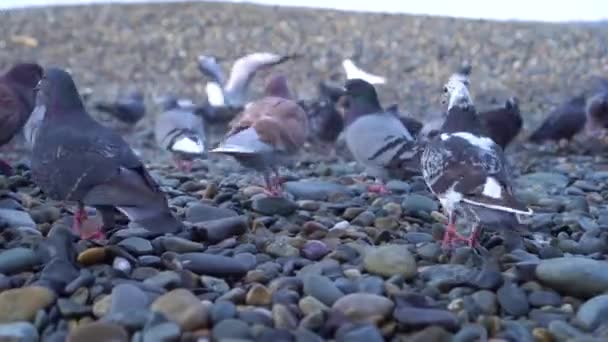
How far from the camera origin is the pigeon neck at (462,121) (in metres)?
5.90

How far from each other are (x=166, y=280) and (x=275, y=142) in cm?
284

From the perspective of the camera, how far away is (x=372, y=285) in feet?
14.5

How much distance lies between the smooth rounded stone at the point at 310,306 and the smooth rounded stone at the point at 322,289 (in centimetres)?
5

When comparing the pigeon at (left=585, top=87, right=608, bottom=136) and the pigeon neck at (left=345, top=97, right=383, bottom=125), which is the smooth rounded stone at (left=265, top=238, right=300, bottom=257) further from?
the pigeon at (left=585, top=87, right=608, bottom=136)

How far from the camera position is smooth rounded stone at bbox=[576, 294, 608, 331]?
4.13 m

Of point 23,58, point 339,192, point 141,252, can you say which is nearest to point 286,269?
point 141,252

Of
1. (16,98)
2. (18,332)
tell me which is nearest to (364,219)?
(18,332)

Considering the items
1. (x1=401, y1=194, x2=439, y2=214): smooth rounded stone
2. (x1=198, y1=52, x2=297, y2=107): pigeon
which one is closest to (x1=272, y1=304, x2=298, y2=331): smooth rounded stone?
(x1=401, y1=194, x2=439, y2=214): smooth rounded stone

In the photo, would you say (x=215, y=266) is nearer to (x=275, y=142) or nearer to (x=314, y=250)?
(x=314, y=250)

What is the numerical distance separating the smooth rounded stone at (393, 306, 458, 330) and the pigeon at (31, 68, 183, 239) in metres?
1.45

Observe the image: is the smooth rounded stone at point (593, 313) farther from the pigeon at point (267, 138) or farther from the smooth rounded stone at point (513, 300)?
the pigeon at point (267, 138)

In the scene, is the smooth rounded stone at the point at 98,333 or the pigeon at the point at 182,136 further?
the pigeon at the point at 182,136

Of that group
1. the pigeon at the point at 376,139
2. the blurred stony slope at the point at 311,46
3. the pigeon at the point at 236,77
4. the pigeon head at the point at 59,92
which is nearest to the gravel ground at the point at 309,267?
the pigeon at the point at 376,139

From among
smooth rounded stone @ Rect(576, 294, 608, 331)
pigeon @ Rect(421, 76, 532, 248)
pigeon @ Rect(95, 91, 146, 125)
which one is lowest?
smooth rounded stone @ Rect(576, 294, 608, 331)
